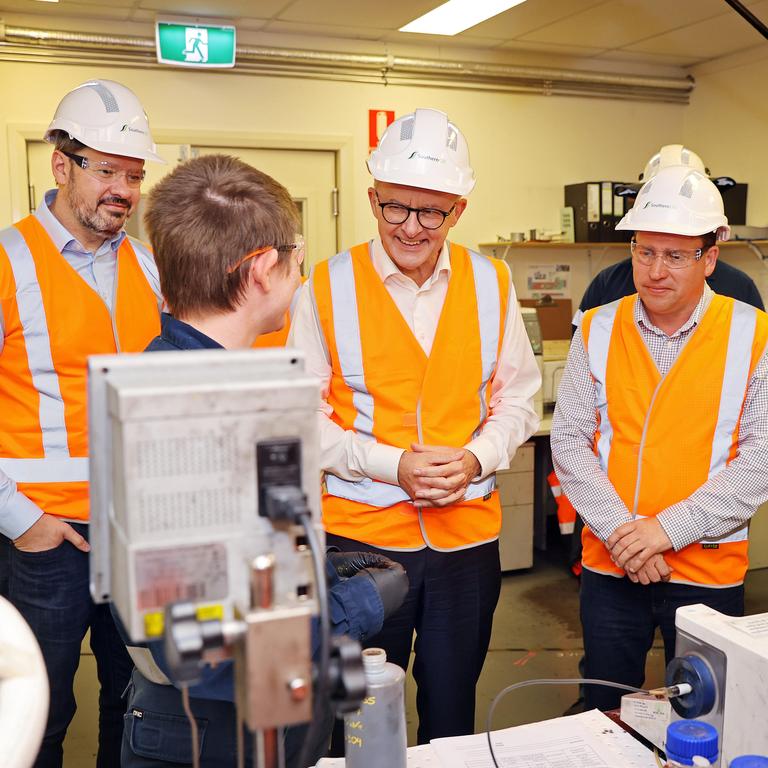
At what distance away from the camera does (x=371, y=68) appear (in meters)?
5.04

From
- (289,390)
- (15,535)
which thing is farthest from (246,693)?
(15,535)

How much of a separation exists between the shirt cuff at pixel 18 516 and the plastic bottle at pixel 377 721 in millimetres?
995

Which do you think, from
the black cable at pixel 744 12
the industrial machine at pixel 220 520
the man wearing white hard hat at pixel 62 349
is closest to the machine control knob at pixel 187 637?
the industrial machine at pixel 220 520

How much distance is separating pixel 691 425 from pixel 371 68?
3733mm

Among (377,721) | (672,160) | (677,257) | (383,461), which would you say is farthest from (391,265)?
(672,160)

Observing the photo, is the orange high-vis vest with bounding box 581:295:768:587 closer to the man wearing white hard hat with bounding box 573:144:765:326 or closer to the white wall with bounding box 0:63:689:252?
the man wearing white hard hat with bounding box 573:144:765:326

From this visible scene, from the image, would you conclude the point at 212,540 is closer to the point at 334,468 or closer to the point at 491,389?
the point at 334,468

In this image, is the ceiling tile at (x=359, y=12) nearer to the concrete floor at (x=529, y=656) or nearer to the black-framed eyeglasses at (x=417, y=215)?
the black-framed eyeglasses at (x=417, y=215)

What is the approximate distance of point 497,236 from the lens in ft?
18.0

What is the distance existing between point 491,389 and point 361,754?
1.11m

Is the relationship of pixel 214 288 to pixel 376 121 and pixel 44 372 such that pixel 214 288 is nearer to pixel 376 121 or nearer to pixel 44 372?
pixel 44 372

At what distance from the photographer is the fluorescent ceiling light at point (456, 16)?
4.29 meters

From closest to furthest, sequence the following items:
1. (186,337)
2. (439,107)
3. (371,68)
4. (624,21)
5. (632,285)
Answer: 1. (186,337)
2. (632,285)
3. (624,21)
4. (371,68)
5. (439,107)

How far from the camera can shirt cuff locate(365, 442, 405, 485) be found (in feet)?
6.33
